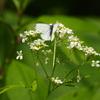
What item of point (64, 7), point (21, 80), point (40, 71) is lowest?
point (40, 71)

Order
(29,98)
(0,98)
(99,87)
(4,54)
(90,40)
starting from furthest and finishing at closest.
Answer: (90,40)
(4,54)
(99,87)
(0,98)
(29,98)

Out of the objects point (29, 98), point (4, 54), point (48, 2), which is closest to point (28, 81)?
point (29, 98)

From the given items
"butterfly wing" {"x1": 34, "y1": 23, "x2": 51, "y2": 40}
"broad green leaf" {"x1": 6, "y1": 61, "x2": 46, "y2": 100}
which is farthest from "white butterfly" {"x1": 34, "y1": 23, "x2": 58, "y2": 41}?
"broad green leaf" {"x1": 6, "y1": 61, "x2": 46, "y2": 100}

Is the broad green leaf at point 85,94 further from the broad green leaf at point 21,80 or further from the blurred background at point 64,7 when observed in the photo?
the blurred background at point 64,7

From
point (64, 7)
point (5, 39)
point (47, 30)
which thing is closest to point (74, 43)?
point (47, 30)

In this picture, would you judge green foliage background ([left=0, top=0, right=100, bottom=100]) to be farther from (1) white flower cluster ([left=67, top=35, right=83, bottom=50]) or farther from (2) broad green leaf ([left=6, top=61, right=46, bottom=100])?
(1) white flower cluster ([left=67, top=35, right=83, bottom=50])

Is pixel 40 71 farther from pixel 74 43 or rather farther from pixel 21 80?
pixel 74 43

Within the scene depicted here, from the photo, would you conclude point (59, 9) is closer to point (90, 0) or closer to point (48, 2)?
point (48, 2)

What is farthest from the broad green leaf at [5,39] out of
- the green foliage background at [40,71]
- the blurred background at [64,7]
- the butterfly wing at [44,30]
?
the butterfly wing at [44,30]
